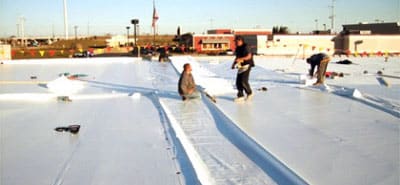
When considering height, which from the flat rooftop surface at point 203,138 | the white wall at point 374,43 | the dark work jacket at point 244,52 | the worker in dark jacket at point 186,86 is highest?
the white wall at point 374,43

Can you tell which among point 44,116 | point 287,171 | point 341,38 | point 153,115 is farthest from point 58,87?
point 341,38

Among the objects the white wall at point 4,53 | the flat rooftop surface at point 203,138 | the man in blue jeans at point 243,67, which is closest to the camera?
the flat rooftop surface at point 203,138

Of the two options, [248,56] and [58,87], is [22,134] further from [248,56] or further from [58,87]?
[58,87]

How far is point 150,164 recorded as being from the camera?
3.92 meters

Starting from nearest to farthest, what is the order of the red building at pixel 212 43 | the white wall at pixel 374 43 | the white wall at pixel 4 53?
the white wall at pixel 4 53 < the white wall at pixel 374 43 < the red building at pixel 212 43

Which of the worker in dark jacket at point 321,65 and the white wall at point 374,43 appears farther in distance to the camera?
the white wall at point 374,43

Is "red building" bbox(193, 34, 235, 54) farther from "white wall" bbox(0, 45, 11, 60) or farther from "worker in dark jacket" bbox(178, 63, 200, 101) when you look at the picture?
"worker in dark jacket" bbox(178, 63, 200, 101)

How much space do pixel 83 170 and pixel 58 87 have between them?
21.0 feet

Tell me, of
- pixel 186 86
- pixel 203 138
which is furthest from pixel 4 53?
pixel 203 138

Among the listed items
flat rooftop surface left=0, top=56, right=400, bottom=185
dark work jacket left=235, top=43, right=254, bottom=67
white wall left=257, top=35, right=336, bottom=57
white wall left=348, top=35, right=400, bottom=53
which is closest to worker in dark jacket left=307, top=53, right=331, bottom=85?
flat rooftop surface left=0, top=56, right=400, bottom=185

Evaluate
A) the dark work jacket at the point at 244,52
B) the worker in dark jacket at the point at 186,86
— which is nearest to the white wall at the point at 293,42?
the dark work jacket at the point at 244,52

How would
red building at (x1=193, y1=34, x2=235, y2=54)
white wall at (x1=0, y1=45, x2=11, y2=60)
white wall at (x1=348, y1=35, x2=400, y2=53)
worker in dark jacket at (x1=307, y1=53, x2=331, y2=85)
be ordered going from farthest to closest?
red building at (x1=193, y1=34, x2=235, y2=54)
white wall at (x1=348, y1=35, x2=400, y2=53)
white wall at (x1=0, y1=45, x2=11, y2=60)
worker in dark jacket at (x1=307, y1=53, x2=331, y2=85)

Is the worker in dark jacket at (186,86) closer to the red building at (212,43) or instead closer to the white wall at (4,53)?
the white wall at (4,53)

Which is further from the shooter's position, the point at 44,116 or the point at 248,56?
the point at 248,56
